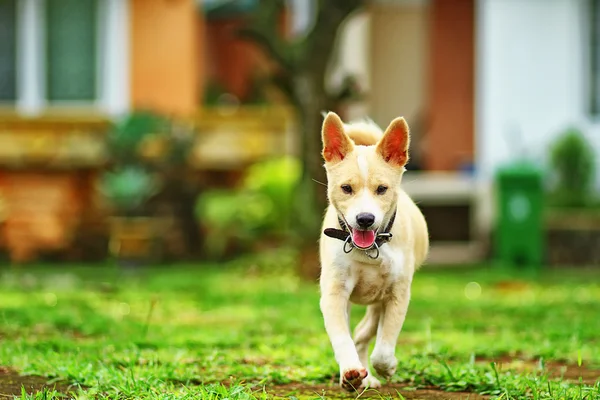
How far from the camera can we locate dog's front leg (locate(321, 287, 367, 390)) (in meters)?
5.34

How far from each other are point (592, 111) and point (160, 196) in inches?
257

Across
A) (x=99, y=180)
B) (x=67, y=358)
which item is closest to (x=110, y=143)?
(x=99, y=180)

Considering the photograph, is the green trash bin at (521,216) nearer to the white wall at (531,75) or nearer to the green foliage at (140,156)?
the white wall at (531,75)

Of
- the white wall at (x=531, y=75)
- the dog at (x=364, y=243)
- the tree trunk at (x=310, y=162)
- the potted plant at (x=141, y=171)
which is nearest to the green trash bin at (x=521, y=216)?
the white wall at (x=531, y=75)

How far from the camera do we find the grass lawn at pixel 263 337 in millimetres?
5906

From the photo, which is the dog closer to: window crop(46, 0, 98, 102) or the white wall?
the white wall

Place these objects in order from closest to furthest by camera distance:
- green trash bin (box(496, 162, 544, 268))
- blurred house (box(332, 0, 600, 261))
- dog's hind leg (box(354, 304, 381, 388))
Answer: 1. dog's hind leg (box(354, 304, 381, 388))
2. green trash bin (box(496, 162, 544, 268))
3. blurred house (box(332, 0, 600, 261))

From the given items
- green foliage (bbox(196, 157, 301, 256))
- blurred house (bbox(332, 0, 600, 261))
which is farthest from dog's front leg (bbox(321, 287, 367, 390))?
green foliage (bbox(196, 157, 301, 256))

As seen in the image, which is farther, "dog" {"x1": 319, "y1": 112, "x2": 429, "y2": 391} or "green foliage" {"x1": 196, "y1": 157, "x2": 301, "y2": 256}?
"green foliage" {"x1": 196, "y1": 157, "x2": 301, "y2": 256}

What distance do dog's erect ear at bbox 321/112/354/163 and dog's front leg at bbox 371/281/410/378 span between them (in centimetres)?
69

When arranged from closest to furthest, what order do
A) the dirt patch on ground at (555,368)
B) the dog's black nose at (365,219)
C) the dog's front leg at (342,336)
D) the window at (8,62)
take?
the dog's black nose at (365,219) < the dog's front leg at (342,336) < the dirt patch on ground at (555,368) < the window at (8,62)

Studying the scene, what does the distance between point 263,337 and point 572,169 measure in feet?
29.4

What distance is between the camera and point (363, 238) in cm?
535

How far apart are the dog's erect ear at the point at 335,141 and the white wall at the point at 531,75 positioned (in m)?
11.6
